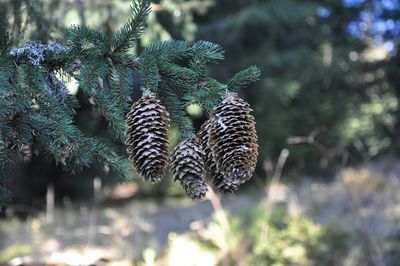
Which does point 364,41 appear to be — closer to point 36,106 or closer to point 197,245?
point 197,245

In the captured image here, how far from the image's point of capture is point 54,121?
1.35 metres

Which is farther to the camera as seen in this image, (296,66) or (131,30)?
(296,66)

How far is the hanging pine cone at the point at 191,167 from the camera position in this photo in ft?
4.36

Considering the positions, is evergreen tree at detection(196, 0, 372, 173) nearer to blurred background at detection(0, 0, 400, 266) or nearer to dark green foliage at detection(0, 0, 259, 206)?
blurred background at detection(0, 0, 400, 266)

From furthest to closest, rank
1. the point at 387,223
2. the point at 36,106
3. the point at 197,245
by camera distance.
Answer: the point at 387,223 → the point at 197,245 → the point at 36,106

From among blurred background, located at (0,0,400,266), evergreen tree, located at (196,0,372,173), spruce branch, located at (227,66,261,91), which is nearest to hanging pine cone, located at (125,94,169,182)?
spruce branch, located at (227,66,261,91)

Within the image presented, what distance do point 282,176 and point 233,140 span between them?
746cm

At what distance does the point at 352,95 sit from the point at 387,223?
127 inches

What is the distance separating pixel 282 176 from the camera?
861 centimetres

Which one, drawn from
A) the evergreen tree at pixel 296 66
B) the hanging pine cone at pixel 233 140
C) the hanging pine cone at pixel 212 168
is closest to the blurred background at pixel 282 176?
the evergreen tree at pixel 296 66

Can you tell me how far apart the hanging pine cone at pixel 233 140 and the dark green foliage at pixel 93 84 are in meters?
0.05

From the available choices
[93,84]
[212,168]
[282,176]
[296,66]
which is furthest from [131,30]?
[282,176]

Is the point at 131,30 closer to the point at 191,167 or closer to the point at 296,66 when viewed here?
the point at 191,167

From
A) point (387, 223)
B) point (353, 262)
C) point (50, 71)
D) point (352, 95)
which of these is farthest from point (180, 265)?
point (352, 95)
